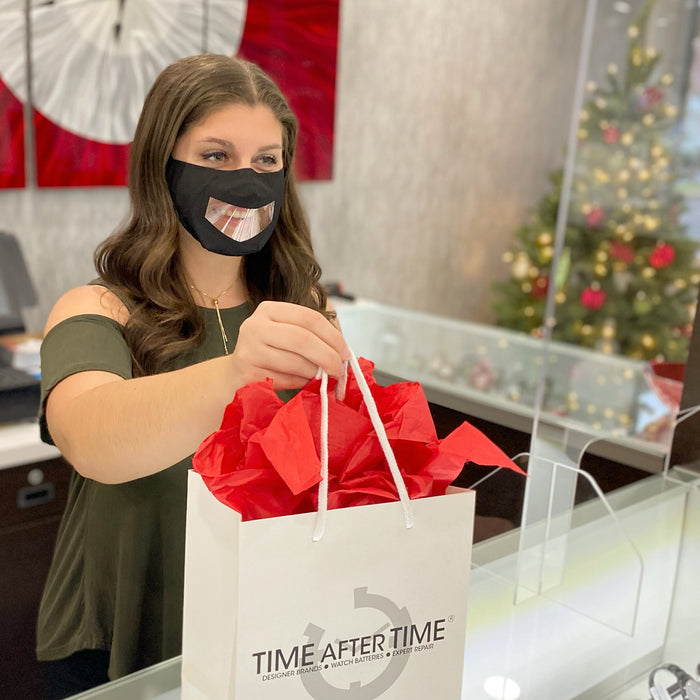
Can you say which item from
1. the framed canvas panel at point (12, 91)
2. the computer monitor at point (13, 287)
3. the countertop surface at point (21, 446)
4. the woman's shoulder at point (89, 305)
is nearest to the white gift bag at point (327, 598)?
the woman's shoulder at point (89, 305)

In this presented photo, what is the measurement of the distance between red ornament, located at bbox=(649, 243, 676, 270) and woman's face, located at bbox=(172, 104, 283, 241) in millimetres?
3024

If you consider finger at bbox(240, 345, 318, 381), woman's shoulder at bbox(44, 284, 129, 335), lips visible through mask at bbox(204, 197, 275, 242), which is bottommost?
woman's shoulder at bbox(44, 284, 129, 335)

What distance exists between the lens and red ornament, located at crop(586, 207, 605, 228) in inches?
143

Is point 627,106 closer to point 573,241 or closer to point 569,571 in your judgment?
point 573,241

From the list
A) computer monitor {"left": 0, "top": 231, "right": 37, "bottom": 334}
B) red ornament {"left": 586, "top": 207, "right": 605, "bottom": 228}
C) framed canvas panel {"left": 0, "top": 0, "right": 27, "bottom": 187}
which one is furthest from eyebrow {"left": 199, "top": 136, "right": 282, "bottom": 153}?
red ornament {"left": 586, "top": 207, "right": 605, "bottom": 228}

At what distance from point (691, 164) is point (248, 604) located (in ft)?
11.5

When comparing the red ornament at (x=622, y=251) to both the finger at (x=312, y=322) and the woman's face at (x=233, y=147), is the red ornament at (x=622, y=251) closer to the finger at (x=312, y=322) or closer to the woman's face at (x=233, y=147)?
the woman's face at (x=233, y=147)

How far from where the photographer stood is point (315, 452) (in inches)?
19.8

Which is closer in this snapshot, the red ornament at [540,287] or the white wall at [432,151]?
the white wall at [432,151]

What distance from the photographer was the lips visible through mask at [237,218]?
89 cm

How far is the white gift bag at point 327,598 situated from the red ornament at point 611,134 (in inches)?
133

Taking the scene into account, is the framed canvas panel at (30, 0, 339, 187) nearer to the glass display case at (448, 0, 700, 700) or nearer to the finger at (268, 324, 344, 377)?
the glass display case at (448, 0, 700, 700)

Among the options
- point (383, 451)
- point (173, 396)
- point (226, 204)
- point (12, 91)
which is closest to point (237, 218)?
point (226, 204)

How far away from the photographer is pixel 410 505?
1.73 ft
